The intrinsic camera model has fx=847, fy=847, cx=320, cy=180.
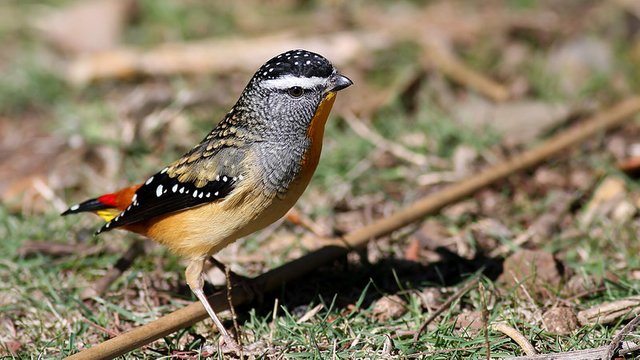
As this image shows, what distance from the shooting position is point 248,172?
15.6 ft

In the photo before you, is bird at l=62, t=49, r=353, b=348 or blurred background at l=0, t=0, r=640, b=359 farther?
blurred background at l=0, t=0, r=640, b=359

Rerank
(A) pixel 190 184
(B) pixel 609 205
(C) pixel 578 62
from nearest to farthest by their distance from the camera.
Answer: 1. (A) pixel 190 184
2. (B) pixel 609 205
3. (C) pixel 578 62

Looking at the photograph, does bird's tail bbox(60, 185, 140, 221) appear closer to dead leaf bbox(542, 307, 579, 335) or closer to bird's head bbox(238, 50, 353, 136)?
bird's head bbox(238, 50, 353, 136)

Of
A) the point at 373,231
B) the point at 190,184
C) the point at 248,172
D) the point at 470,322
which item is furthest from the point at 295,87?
the point at 470,322

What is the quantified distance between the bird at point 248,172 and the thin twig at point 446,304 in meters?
1.00

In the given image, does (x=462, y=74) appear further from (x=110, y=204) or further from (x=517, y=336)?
(x=517, y=336)

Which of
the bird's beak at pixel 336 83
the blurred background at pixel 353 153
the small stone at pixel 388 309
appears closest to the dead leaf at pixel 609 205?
the blurred background at pixel 353 153

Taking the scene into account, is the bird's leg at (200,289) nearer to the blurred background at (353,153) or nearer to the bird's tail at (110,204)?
the blurred background at (353,153)

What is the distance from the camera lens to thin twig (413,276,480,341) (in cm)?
466

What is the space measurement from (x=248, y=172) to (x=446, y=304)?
136 centimetres

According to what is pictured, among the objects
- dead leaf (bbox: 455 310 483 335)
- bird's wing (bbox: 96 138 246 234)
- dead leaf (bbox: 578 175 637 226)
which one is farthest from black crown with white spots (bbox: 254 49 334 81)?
dead leaf (bbox: 578 175 637 226)

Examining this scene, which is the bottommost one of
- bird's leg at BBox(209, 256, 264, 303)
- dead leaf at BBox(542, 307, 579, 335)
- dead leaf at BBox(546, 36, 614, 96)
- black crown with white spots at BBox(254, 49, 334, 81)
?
dead leaf at BBox(542, 307, 579, 335)

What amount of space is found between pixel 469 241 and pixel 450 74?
2786mm

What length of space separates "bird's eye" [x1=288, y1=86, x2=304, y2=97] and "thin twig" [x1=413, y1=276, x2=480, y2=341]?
1.46m
